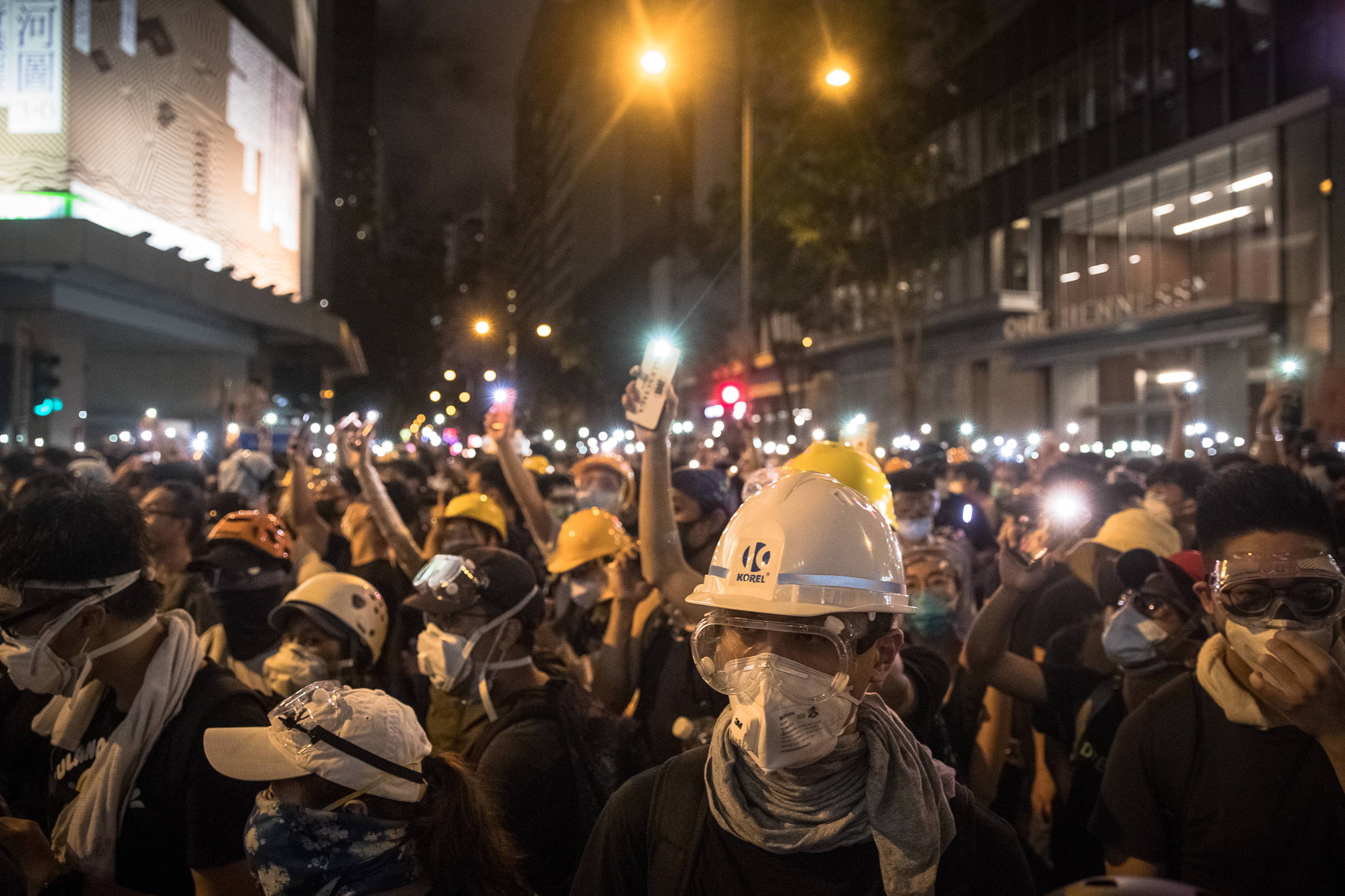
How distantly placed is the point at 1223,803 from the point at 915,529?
2856 mm

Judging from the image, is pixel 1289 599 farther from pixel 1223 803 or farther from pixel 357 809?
pixel 357 809

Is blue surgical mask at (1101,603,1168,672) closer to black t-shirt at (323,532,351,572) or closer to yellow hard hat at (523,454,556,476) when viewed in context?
black t-shirt at (323,532,351,572)

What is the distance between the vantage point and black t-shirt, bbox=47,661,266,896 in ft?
9.11

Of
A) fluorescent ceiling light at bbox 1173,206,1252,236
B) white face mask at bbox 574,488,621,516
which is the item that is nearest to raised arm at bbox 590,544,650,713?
white face mask at bbox 574,488,621,516

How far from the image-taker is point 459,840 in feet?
8.30

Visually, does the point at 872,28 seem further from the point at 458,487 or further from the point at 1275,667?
the point at 1275,667

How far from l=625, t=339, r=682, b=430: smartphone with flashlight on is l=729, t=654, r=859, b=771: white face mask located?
1686 mm

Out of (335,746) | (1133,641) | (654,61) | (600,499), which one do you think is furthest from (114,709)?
(654,61)

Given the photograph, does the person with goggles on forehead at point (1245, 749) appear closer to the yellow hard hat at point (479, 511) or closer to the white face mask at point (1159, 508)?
the white face mask at point (1159, 508)

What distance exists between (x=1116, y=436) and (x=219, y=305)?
2606 centimetres

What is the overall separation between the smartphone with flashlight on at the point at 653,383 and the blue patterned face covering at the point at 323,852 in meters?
1.62

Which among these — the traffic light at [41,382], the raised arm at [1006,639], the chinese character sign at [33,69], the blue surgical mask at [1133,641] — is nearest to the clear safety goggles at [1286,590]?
the raised arm at [1006,639]

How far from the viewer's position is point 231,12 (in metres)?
30.8

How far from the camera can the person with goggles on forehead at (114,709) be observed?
2.79 m
